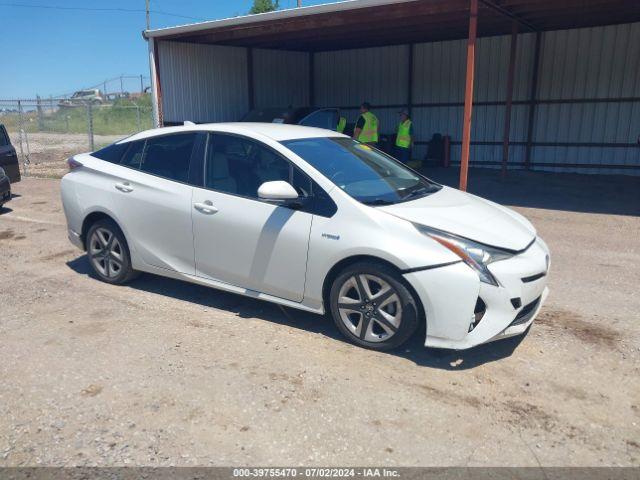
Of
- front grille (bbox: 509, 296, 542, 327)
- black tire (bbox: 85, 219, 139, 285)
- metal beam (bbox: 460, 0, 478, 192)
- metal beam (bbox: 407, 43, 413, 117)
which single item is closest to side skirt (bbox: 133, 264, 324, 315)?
black tire (bbox: 85, 219, 139, 285)

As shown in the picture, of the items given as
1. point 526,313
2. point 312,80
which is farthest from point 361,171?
point 312,80

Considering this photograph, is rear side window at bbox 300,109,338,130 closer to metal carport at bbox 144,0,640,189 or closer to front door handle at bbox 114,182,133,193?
metal carport at bbox 144,0,640,189

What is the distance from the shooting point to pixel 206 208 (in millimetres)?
4824

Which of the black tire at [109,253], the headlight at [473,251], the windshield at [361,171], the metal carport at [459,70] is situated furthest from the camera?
the metal carport at [459,70]

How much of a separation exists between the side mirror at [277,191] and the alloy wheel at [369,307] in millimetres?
800

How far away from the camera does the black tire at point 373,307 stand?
13.0ft

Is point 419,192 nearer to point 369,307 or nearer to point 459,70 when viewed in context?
point 369,307

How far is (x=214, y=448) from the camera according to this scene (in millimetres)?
3086

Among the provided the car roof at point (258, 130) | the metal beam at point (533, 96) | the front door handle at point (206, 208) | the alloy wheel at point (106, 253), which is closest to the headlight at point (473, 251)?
the car roof at point (258, 130)

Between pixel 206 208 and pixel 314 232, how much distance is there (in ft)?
3.65

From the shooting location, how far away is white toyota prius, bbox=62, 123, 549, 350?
12.7 feet

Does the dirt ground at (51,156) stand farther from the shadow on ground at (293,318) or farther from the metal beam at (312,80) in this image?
the shadow on ground at (293,318)

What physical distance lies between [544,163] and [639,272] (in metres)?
9.56

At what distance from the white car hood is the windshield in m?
0.17
